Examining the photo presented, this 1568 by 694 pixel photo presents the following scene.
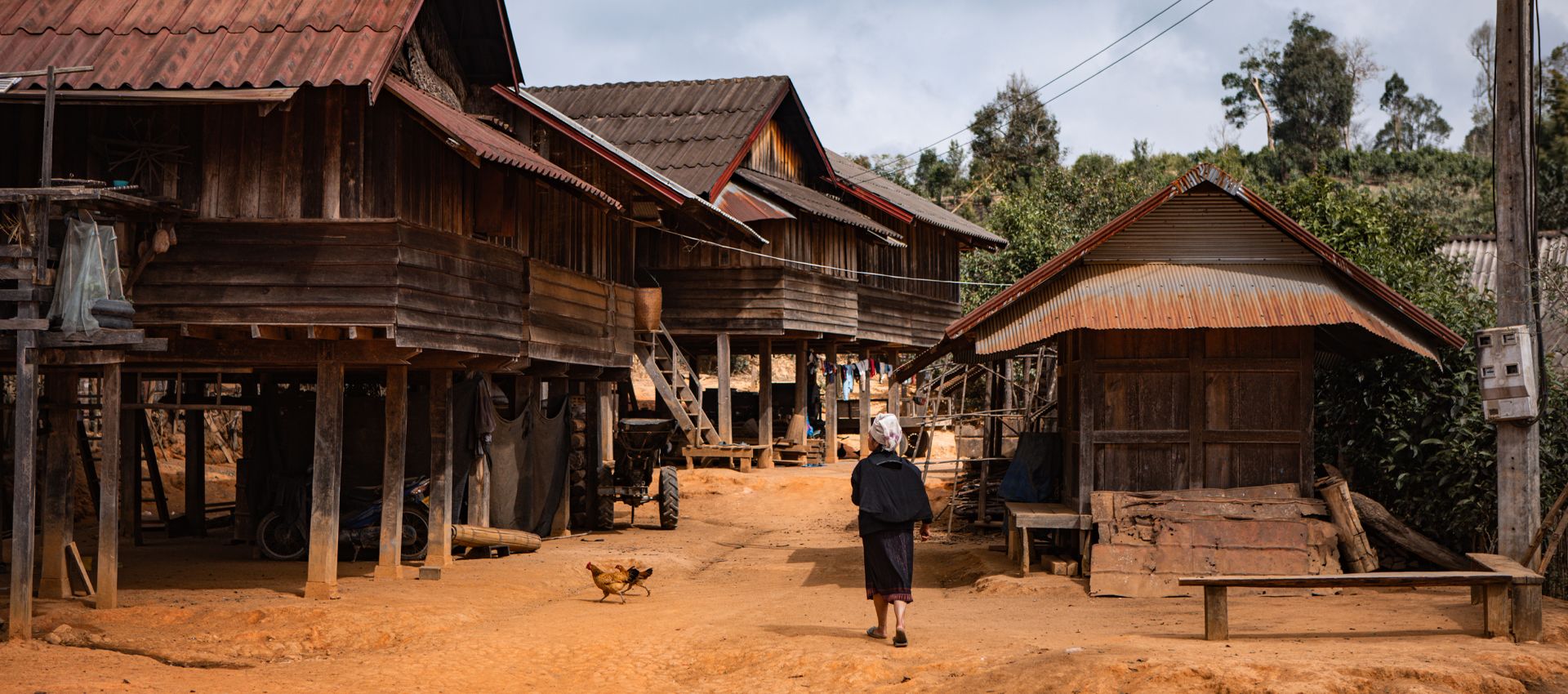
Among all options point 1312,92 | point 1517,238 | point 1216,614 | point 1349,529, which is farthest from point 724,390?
point 1312,92

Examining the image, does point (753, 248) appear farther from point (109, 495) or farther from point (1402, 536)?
point (109, 495)

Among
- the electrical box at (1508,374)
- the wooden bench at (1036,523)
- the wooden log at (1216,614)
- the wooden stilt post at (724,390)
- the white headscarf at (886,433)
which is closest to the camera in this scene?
the wooden log at (1216,614)

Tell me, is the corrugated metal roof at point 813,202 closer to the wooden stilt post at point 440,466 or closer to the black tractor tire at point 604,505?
the black tractor tire at point 604,505

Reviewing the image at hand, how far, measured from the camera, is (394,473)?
14.6 m

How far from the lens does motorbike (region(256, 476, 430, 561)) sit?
16672 millimetres

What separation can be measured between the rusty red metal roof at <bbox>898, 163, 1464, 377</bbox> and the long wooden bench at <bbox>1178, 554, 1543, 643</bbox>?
132 inches

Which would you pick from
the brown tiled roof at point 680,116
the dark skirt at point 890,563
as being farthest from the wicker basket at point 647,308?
the dark skirt at point 890,563

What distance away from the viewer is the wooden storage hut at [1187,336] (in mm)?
13562

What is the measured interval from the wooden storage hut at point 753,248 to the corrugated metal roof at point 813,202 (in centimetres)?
5

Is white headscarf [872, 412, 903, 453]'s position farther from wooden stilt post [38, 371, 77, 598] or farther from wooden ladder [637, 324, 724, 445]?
wooden ladder [637, 324, 724, 445]

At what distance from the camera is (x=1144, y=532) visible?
1346 cm

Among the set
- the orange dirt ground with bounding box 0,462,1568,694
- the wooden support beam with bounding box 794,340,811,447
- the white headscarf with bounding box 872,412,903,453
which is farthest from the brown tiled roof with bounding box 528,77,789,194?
the white headscarf with bounding box 872,412,903,453

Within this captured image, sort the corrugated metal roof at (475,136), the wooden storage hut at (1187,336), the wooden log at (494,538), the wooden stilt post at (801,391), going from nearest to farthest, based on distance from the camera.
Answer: the corrugated metal roof at (475,136) → the wooden storage hut at (1187,336) → the wooden log at (494,538) → the wooden stilt post at (801,391)

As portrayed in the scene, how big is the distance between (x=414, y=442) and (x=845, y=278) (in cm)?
1410
